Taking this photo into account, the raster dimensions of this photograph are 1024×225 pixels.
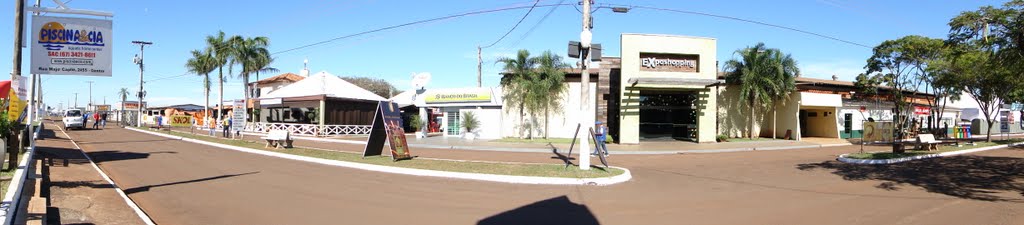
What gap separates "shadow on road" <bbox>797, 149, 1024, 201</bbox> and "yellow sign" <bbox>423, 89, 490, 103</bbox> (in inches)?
748

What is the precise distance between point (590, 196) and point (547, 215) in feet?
6.57

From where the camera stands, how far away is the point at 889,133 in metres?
27.0

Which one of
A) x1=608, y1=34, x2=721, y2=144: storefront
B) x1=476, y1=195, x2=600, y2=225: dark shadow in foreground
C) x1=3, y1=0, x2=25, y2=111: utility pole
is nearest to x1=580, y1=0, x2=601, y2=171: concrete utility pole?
x1=476, y1=195, x2=600, y2=225: dark shadow in foreground

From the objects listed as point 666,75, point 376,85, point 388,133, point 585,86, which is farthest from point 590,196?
point 376,85

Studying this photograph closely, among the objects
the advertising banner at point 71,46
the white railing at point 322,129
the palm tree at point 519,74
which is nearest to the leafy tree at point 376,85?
the white railing at point 322,129

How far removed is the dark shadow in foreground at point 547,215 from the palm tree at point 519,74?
20.3m

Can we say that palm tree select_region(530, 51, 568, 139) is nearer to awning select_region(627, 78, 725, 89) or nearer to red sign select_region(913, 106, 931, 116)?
awning select_region(627, 78, 725, 89)

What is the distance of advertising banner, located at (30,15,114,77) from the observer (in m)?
11.0

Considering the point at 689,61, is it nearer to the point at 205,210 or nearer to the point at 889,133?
the point at 889,133

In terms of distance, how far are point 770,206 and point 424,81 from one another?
27985mm

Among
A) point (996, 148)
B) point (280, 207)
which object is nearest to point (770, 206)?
point (280, 207)

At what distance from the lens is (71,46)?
1132cm

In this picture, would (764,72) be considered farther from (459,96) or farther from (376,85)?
(376,85)

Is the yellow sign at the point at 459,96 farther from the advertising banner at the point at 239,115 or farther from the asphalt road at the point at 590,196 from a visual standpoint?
the asphalt road at the point at 590,196
